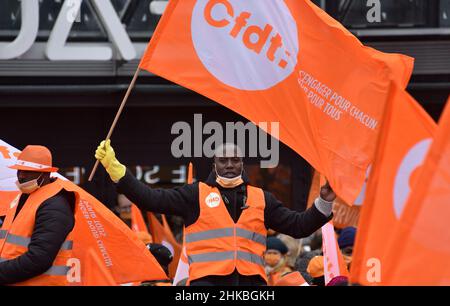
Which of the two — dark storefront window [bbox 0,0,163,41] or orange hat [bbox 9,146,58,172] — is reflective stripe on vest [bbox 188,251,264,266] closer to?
orange hat [bbox 9,146,58,172]

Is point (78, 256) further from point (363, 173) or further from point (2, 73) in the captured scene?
point (2, 73)

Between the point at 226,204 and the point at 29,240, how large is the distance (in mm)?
1393

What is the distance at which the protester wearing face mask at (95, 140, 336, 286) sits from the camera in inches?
337

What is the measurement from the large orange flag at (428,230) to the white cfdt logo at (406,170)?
173 millimetres

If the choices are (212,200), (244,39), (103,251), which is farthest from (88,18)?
(212,200)

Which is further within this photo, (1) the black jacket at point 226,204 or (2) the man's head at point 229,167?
(2) the man's head at point 229,167

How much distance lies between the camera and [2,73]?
1617 cm

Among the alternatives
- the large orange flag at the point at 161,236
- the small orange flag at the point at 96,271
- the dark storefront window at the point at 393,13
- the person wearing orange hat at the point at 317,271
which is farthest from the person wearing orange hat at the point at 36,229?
the dark storefront window at the point at 393,13

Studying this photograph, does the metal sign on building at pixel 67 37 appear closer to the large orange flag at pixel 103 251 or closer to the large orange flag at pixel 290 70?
the large orange flag at pixel 290 70

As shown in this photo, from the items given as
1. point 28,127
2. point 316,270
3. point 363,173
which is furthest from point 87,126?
point 363,173

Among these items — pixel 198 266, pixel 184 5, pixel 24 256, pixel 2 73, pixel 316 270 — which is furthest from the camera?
pixel 2 73

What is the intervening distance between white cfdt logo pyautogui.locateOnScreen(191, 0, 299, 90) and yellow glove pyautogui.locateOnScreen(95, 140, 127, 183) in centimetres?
125

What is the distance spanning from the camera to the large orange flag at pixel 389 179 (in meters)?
6.12
